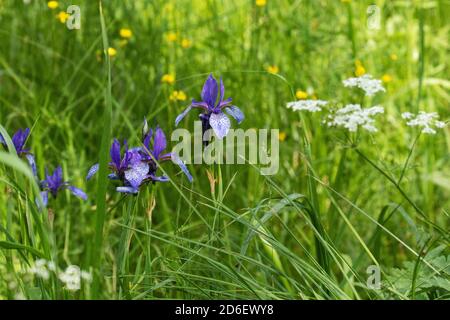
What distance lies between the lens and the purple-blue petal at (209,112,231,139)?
5.78ft

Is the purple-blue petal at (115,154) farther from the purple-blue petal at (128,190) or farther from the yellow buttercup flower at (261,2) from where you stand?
the yellow buttercup flower at (261,2)

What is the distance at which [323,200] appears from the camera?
307 centimetres

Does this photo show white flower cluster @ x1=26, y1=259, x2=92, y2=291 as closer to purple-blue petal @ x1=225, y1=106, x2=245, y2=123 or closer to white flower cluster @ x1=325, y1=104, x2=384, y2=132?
purple-blue petal @ x1=225, y1=106, x2=245, y2=123

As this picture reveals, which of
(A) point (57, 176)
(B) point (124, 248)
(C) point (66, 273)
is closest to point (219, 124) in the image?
(B) point (124, 248)

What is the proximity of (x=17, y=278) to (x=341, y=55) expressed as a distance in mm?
2223

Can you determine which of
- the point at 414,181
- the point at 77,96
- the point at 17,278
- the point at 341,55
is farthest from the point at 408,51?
the point at 17,278

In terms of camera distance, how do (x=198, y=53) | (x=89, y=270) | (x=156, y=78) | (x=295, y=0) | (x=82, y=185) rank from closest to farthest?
(x=89, y=270) → (x=82, y=185) → (x=156, y=78) → (x=198, y=53) → (x=295, y=0)

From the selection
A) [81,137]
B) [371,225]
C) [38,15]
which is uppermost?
[38,15]

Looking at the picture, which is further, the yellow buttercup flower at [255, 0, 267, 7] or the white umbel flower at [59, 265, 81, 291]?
the yellow buttercup flower at [255, 0, 267, 7]

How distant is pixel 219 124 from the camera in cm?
178

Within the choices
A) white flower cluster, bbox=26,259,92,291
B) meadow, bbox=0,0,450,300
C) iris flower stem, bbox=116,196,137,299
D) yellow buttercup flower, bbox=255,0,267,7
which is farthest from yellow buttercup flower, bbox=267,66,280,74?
white flower cluster, bbox=26,259,92,291

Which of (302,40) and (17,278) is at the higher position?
(302,40)

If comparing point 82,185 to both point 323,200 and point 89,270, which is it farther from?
point 89,270

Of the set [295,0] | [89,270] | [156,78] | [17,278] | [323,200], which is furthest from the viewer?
[295,0]
